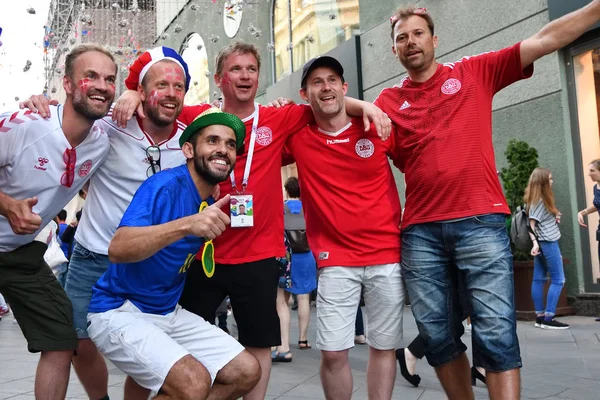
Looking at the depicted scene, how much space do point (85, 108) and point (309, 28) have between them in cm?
1391

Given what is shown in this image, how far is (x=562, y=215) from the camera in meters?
9.65

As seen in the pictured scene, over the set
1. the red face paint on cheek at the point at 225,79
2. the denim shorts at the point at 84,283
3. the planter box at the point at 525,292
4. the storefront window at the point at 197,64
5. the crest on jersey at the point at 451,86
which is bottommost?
the planter box at the point at 525,292

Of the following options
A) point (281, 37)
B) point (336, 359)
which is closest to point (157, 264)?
→ point (336, 359)

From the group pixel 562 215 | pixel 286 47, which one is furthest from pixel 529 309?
pixel 286 47

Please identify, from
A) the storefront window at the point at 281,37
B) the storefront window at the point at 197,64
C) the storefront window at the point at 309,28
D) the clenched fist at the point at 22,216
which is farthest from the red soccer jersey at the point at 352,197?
the storefront window at the point at 197,64

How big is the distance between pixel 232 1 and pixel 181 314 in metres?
17.2

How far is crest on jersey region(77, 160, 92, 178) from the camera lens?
3717mm

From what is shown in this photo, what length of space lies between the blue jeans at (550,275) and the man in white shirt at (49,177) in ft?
20.7

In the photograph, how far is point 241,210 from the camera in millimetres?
3768

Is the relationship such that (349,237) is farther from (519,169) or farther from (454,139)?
(519,169)

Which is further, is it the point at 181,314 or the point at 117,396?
the point at 117,396

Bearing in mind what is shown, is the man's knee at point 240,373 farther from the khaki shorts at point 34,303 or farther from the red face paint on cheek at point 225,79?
the red face paint on cheek at point 225,79

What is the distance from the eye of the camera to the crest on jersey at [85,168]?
12.2 ft

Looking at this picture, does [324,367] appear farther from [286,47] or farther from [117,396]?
[286,47]
